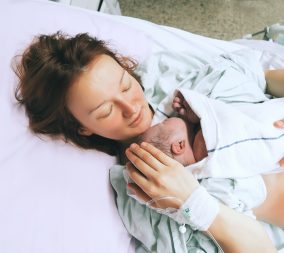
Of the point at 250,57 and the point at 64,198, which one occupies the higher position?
the point at 250,57

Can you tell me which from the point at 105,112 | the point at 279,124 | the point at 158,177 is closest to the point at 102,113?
the point at 105,112

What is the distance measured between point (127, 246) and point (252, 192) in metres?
0.35

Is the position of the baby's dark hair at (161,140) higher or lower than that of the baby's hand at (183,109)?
lower

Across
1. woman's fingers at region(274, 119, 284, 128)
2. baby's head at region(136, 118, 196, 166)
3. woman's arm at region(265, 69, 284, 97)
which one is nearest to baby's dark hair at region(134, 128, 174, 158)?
baby's head at region(136, 118, 196, 166)

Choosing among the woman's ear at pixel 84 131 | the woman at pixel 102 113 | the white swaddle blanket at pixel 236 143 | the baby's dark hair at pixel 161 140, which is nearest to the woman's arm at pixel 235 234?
the woman at pixel 102 113

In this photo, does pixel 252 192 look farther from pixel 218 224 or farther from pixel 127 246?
pixel 127 246

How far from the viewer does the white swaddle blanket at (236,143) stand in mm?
918

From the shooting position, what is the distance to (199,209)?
0.84 meters

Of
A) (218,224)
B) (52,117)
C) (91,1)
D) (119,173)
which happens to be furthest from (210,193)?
(91,1)

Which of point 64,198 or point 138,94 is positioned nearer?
point 64,198

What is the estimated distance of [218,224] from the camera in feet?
2.84

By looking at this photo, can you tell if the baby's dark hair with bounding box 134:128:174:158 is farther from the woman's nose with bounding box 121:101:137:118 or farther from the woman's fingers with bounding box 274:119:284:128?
the woman's fingers with bounding box 274:119:284:128

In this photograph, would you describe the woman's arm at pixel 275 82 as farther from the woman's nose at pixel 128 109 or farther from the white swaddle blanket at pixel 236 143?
the woman's nose at pixel 128 109

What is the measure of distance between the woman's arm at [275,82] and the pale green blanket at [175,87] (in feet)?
0.08
